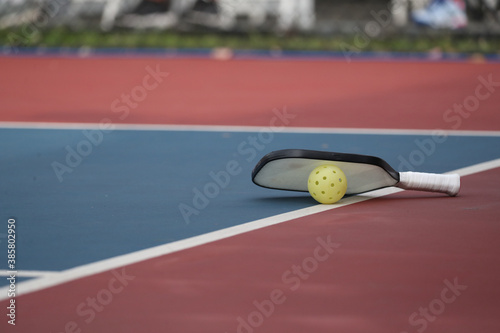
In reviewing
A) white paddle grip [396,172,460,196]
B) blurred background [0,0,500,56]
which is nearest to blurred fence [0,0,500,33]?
blurred background [0,0,500,56]

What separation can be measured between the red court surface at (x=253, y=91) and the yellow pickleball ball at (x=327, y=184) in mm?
2708

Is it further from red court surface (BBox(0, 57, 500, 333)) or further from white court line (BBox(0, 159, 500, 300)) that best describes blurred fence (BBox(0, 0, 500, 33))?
white court line (BBox(0, 159, 500, 300))

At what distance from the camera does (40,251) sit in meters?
3.78

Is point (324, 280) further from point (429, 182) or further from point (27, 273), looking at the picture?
point (429, 182)

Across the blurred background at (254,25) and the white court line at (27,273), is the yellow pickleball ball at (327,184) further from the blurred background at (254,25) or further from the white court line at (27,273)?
the blurred background at (254,25)

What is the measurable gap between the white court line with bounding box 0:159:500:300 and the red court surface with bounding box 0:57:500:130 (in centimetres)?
271

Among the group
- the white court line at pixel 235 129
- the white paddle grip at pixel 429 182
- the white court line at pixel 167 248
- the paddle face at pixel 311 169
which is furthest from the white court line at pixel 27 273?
the white court line at pixel 235 129

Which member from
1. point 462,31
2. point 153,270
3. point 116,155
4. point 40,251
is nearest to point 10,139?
point 116,155

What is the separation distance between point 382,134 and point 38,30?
9.21 meters

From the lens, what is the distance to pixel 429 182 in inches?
182

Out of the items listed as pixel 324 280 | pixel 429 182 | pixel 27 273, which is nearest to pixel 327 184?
pixel 429 182

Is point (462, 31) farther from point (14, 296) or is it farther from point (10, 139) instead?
point (14, 296)

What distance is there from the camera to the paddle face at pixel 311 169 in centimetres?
446

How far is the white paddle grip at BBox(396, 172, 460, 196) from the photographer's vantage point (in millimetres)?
4598
